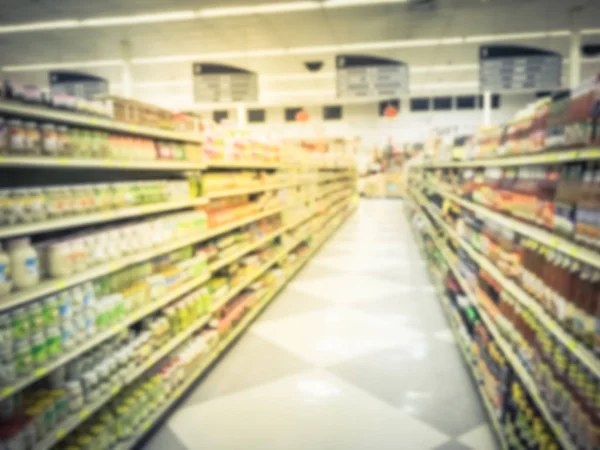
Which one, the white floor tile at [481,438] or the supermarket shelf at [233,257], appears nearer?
the white floor tile at [481,438]

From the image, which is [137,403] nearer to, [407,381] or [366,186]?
[407,381]

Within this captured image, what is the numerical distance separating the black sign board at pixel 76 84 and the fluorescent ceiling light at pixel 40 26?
6.56 feet

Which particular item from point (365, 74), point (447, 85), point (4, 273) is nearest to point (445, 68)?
point (447, 85)

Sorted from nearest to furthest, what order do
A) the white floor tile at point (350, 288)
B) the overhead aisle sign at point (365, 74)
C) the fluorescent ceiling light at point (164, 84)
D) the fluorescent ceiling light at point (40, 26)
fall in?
the white floor tile at point (350, 288), the fluorescent ceiling light at point (40, 26), the overhead aisle sign at point (365, 74), the fluorescent ceiling light at point (164, 84)

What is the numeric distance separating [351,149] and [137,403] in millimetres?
15722

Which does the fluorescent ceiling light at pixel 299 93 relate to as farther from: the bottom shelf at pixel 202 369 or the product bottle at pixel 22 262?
the product bottle at pixel 22 262

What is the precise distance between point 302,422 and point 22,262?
191cm

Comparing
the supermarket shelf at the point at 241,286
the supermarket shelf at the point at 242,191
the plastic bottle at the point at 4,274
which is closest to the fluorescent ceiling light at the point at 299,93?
the supermarket shelf at the point at 242,191

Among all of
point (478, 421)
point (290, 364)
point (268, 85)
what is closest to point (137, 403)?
point (290, 364)

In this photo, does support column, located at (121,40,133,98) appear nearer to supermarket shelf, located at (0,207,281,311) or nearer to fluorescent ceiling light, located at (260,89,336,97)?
supermarket shelf, located at (0,207,281,311)

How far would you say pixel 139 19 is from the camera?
631 cm

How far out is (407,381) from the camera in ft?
10.5

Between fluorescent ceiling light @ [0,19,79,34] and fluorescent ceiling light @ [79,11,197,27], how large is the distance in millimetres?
168

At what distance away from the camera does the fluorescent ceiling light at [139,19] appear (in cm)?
612
